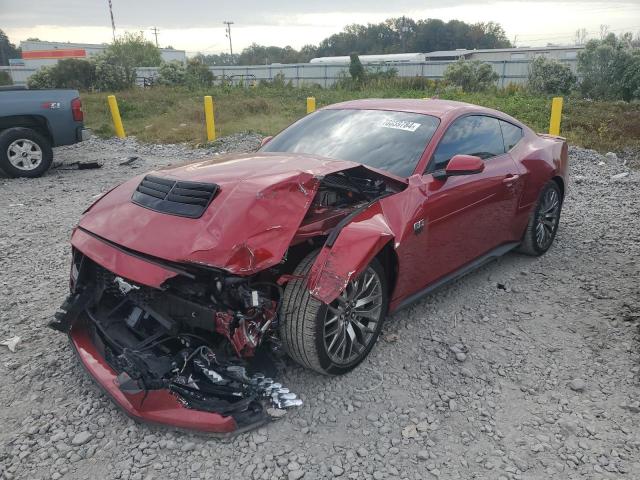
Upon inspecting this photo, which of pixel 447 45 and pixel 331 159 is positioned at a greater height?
pixel 447 45

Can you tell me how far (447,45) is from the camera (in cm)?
8906

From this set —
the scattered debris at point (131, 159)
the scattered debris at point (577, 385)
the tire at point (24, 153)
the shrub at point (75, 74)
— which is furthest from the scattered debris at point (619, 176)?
the shrub at point (75, 74)

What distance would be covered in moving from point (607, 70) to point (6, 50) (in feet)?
352

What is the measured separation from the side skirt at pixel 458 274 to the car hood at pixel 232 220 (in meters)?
0.99

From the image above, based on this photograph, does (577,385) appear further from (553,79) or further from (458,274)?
(553,79)

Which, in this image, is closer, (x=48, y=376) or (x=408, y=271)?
(x=48, y=376)

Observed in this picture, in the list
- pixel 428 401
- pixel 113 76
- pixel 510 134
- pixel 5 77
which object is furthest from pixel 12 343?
pixel 5 77

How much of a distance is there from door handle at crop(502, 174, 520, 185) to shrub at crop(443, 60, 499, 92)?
17804 mm

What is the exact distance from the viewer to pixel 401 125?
390cm

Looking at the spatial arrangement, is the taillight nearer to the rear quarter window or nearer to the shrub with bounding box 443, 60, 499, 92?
the rear quarter window

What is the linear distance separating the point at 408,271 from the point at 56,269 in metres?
3.37

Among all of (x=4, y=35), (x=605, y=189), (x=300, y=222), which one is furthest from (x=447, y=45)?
(x=300, y=222)

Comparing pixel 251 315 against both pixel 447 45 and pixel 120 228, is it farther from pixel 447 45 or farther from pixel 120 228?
pixel 447 45

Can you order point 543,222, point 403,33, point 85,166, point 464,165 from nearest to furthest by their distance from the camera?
point 464,165
point 543,222
point 85,166
point 403,33
